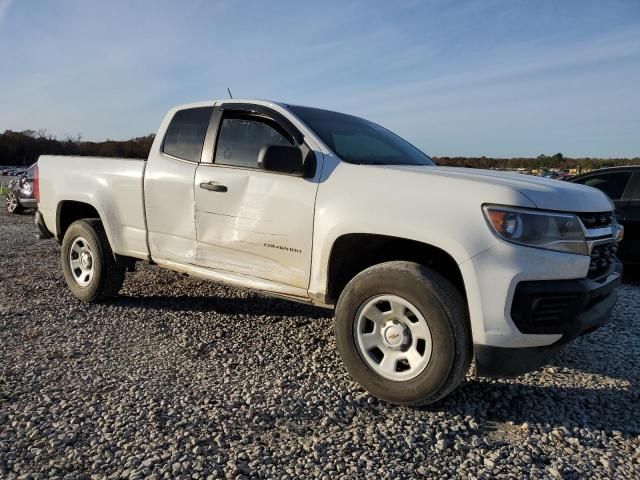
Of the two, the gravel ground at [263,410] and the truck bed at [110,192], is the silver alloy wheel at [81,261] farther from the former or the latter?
the gravel ground at [263,410]

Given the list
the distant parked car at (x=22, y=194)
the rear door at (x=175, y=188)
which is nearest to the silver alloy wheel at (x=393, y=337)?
the rear door at (x=175, y=188)

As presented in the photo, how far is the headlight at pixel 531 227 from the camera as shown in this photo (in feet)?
8.96

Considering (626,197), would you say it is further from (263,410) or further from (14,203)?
(14,203)

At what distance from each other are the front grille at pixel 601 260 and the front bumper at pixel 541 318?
0.10 meters

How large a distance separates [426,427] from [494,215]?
122 centimetres

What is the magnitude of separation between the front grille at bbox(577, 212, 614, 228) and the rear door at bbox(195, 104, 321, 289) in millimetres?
1608

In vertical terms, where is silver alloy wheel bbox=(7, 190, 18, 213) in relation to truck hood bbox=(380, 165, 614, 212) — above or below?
below

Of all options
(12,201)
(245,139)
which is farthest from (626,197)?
(12,201)

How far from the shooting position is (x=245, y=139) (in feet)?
13.2

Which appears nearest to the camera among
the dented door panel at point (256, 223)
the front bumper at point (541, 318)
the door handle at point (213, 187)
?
the front bumper at point (541, 318)

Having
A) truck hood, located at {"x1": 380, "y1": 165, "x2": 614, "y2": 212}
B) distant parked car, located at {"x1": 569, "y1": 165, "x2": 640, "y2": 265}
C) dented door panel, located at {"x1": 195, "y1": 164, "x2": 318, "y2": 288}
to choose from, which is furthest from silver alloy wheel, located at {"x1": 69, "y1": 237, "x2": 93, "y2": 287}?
distant parked car, located at {"x1": 569, "y1": 165, "x2": 640, "y2": 265}

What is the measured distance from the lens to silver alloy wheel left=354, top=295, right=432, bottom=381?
3.01 meters

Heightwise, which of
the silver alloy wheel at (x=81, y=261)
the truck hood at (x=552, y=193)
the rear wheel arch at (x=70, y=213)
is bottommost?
the silver alloy wheel at (x=81, y=261)

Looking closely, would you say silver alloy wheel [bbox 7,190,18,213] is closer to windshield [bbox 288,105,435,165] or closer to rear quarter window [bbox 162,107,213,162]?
rear quarter window [bbox 162,107,213,162]
